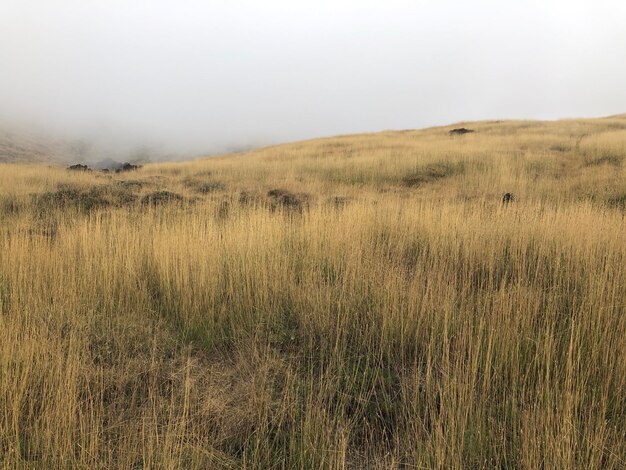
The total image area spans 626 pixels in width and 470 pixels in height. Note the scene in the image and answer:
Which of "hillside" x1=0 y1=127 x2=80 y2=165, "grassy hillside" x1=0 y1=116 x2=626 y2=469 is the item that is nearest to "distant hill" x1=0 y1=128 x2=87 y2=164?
"hillside" x1=0 y1=127 x2=80 y2=165

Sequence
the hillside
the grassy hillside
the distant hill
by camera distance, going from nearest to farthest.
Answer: the grassy hillside → the hillside → the distant hill

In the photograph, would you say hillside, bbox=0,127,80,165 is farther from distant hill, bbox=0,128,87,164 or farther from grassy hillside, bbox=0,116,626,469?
grassy hillside, bbox=0,116,626,469

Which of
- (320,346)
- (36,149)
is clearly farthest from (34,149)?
(320,346)

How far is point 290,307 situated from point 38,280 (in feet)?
7.63

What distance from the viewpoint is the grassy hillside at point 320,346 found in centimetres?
178

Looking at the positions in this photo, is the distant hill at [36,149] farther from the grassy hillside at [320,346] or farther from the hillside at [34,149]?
the grassy hillside at [320,346]

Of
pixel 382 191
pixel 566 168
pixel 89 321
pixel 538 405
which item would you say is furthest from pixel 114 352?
pixel 566 168

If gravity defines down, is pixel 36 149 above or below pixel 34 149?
above

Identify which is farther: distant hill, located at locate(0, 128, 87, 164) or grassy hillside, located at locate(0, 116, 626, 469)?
distant hill, located at locate(0, 128, 87, 164)

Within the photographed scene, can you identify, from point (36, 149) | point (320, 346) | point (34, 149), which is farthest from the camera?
point (36, 149)

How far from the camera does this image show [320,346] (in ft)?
9.21

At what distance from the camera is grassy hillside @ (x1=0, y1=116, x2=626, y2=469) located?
1.78 m

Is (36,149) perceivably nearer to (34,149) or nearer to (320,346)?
(34,149)

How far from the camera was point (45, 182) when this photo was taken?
12445mm
